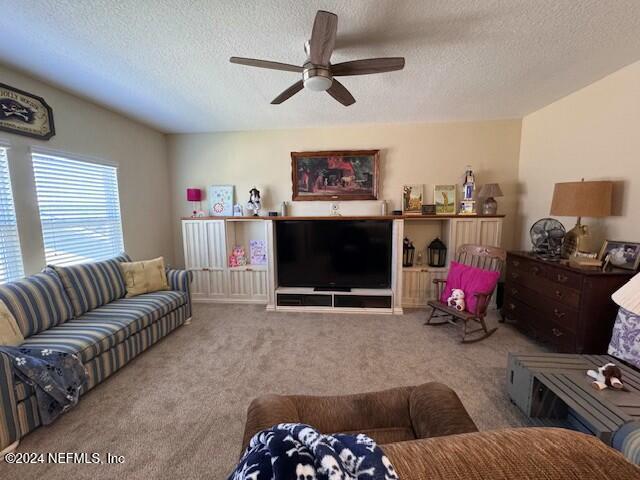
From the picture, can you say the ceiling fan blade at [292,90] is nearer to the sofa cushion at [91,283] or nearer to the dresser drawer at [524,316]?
the sofa cushion at [91,283]

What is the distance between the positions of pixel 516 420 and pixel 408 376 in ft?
2.43

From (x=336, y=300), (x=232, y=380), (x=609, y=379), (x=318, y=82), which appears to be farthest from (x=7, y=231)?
(x=609, y=379)

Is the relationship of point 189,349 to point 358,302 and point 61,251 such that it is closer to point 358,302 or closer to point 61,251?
point 61,251

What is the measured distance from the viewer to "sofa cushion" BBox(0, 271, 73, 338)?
2.01 meters

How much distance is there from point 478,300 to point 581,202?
1243mm

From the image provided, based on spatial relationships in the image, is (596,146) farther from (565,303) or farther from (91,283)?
(91,283)

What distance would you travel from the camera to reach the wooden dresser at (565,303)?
2.10 m

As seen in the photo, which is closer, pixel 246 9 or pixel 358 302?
pixel 246 9

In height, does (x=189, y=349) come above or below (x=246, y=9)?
below

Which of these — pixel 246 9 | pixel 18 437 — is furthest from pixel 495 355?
pixel 18 437

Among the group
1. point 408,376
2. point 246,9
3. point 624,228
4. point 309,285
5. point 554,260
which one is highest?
point 246,9

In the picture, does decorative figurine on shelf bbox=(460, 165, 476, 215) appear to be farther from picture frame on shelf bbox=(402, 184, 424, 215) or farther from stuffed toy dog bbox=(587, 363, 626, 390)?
stuffed toy dog bbox=(587, 363, 626, 390)

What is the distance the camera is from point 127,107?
309cm

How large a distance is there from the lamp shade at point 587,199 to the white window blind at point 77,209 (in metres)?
4.90
